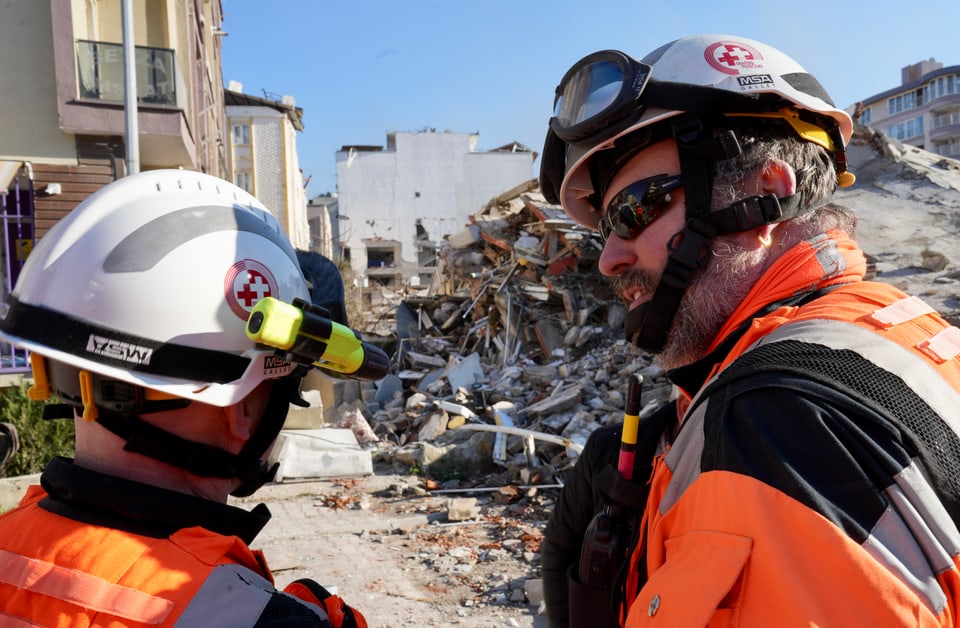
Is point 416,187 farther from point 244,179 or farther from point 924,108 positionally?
point 924,108

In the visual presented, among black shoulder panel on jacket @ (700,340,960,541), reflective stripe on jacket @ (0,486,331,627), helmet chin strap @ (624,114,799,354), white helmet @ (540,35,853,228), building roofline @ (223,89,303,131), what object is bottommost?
reflective stripe on jacket @ (0,486,331,627)

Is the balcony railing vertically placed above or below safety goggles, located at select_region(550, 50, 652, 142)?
above

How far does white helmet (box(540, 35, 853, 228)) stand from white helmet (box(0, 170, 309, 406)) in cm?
108

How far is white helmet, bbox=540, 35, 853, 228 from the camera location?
1.91 meters

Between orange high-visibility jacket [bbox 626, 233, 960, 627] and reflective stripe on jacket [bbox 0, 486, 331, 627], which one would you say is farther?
reflective stripe on jacket [bbox 0, 486, 331, 627]

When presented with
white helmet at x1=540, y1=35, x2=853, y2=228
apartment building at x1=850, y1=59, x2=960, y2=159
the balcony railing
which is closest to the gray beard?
white helmet at x1=540, y1=35, x2=853, y2=228

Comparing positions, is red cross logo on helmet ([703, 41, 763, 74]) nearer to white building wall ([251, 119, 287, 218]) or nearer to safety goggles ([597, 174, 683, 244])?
safety goggles ([597, 174, 683, 244])

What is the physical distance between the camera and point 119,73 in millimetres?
11883

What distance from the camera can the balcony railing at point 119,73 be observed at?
11.5 m

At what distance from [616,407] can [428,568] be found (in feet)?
18.0

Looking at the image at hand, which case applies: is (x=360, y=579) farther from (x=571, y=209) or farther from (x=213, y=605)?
(x=213, y=605)

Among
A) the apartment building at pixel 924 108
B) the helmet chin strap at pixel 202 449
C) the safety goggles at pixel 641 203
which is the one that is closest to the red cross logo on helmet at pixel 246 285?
the helmet chin strap at pixel 202 449

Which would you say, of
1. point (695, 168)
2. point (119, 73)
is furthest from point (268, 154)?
point (695, 168)

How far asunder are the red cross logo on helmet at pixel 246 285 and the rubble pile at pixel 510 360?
704 cm
